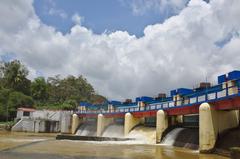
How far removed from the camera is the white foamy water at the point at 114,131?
140 ft

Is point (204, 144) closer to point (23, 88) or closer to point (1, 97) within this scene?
point (1, 97)

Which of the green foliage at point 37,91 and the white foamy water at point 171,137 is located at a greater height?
the green foliage at point 37,91

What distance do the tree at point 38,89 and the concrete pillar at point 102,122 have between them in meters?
44.4

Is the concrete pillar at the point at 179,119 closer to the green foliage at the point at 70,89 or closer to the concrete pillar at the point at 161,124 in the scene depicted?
the concrete pillar at the point at 161,124

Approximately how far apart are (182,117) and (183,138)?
568 centimetres

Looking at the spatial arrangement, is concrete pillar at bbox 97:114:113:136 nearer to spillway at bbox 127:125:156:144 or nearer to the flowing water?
spillway at bbox 127:125:156:144

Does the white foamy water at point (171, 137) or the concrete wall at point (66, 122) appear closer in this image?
the white foamy water at point (171, 137)

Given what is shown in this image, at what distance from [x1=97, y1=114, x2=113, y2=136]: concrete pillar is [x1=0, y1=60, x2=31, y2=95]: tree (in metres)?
43.4

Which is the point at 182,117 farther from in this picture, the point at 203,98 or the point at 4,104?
the point at 4,104

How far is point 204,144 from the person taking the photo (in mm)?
20766

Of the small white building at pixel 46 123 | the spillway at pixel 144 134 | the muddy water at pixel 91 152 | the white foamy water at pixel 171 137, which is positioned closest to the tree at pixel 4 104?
the small white building at pixel 46 123

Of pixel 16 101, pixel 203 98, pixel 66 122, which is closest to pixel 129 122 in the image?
pixel 203 98

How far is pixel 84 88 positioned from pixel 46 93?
18.5 meters

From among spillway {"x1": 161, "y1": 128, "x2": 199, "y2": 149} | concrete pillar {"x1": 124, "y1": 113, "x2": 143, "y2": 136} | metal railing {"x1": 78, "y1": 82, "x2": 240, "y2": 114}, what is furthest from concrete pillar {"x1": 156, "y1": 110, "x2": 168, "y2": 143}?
concrete pillar {"x1": 124, "y1": 113, "x2": 143, "y2": 136}
